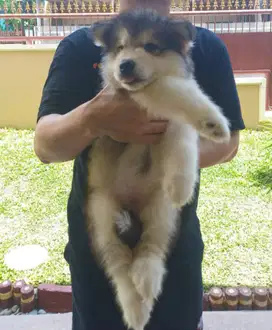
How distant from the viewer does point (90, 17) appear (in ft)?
20.8

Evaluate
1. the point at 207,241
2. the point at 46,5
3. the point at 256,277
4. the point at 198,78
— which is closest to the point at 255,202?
the point at 207,241

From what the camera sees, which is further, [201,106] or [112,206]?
[112,206]

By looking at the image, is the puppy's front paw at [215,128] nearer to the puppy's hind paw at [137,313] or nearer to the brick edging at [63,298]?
the puppy's hind paw at [137,313]

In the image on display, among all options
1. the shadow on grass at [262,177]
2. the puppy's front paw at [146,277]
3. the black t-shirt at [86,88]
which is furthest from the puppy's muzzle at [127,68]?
the shadow on grass at [262,177]

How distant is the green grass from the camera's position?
325 cm

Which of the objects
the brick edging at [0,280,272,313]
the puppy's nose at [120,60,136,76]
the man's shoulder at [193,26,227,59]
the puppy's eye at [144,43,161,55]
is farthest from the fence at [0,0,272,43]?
the puppy's nose at [120,60,136,76]

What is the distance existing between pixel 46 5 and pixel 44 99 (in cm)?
639

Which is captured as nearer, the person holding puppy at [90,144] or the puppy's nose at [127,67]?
the puppy's nose at [127,67]

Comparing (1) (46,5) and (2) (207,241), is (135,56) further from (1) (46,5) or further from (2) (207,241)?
(1) (46,5)

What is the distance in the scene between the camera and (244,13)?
254 inches

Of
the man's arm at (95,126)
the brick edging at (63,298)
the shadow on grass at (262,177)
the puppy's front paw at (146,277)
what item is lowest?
the shadow on grass at (262,177)

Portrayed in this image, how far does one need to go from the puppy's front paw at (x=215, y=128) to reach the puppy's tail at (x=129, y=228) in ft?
1.25

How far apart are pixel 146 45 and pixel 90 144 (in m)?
0.35

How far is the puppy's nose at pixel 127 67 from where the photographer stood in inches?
44.6
